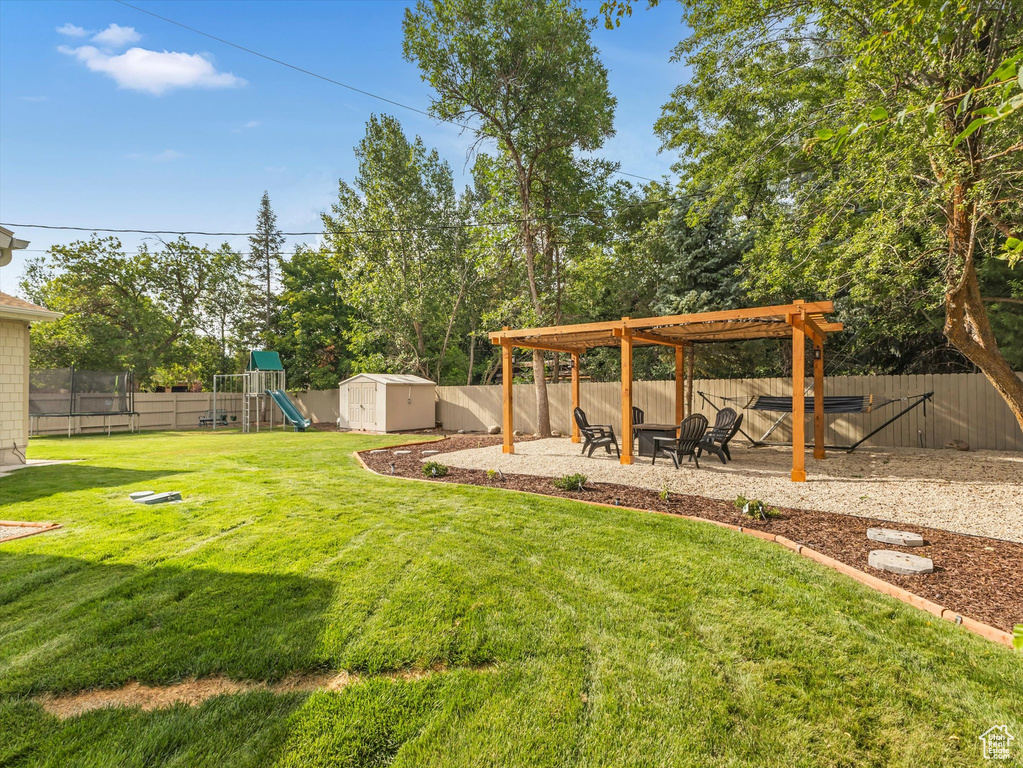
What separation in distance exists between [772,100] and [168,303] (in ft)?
75.6

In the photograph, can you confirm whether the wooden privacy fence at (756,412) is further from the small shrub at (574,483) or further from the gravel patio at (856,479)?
the small shrub at (574,483)

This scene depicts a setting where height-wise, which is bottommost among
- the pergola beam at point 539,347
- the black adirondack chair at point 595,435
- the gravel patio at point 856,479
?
the gravel patio at point 856,479

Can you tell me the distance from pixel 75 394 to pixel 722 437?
16719 mm

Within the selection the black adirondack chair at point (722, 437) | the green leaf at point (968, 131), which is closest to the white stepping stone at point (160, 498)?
the green leaf at point (968, 131)

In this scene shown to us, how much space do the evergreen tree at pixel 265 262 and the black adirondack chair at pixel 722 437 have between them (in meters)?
22.6

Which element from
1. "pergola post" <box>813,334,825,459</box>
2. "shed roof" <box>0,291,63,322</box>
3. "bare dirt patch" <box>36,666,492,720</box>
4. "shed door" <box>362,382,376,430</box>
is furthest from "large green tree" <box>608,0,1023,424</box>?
"shed door" <box>362,382,376,430</box>

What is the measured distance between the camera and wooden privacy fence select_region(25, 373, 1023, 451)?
8977mm

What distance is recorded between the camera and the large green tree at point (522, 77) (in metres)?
11.7

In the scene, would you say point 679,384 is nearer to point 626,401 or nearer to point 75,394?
point 626,401

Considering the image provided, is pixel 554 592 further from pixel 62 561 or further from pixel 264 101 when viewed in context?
pixel 264 101

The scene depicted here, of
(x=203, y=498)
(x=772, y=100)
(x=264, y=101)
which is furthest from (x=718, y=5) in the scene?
(x=203, y=498)

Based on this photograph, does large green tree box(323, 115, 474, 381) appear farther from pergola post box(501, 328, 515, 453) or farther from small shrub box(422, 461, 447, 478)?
small shrub box(422, 461, 447, 478)

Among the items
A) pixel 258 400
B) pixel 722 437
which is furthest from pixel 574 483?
pixel 258 400

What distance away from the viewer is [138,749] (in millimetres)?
1684
